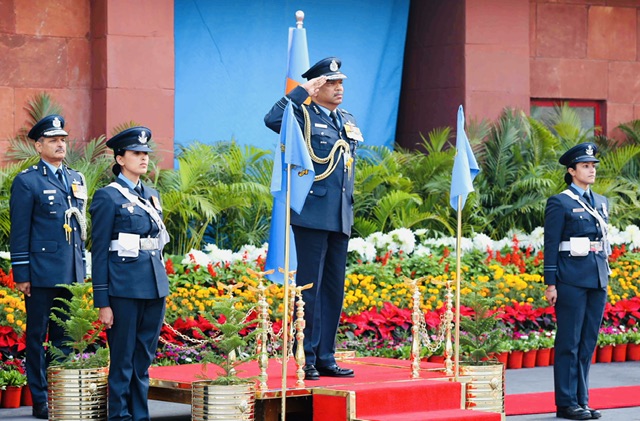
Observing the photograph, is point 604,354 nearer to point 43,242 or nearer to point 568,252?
point 568,252

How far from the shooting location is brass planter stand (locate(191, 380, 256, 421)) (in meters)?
7.88

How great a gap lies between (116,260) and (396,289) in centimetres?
508

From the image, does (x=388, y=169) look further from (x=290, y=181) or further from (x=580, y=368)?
(x=290, y=181)

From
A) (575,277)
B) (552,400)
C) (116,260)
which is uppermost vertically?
(116,260)

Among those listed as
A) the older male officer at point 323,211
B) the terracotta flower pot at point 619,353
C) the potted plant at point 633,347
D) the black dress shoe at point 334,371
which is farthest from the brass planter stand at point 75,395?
the potted plant at point 633,347

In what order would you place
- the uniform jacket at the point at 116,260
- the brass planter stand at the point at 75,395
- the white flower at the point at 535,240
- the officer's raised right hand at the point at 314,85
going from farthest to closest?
1. the white flower at the point at 535,240
2. the officer's raised right hand at the point at 314,85
3. the brass planter stand at the point at 75,395
4. the uniform jacket at the point at 116,260

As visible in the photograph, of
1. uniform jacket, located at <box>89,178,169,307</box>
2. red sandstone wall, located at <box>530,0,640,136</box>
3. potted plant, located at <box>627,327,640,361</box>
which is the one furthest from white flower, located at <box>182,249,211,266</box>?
red sandstone wall, located at <box>530,0,640,136</box>

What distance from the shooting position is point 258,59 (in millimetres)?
15219

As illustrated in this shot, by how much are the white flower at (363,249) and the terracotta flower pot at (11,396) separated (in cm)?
430

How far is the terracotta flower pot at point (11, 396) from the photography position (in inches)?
387

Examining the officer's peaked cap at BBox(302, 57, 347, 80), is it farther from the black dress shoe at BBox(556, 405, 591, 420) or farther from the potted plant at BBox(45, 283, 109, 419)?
the black dress shoe at BBox(556, 405, 591, 420)

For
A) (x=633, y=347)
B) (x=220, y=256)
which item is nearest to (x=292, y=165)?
(x=220, y=256)

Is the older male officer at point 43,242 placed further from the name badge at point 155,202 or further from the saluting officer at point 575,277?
the saluting officer at point 575,277

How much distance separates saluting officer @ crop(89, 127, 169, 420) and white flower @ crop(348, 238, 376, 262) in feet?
16.7
